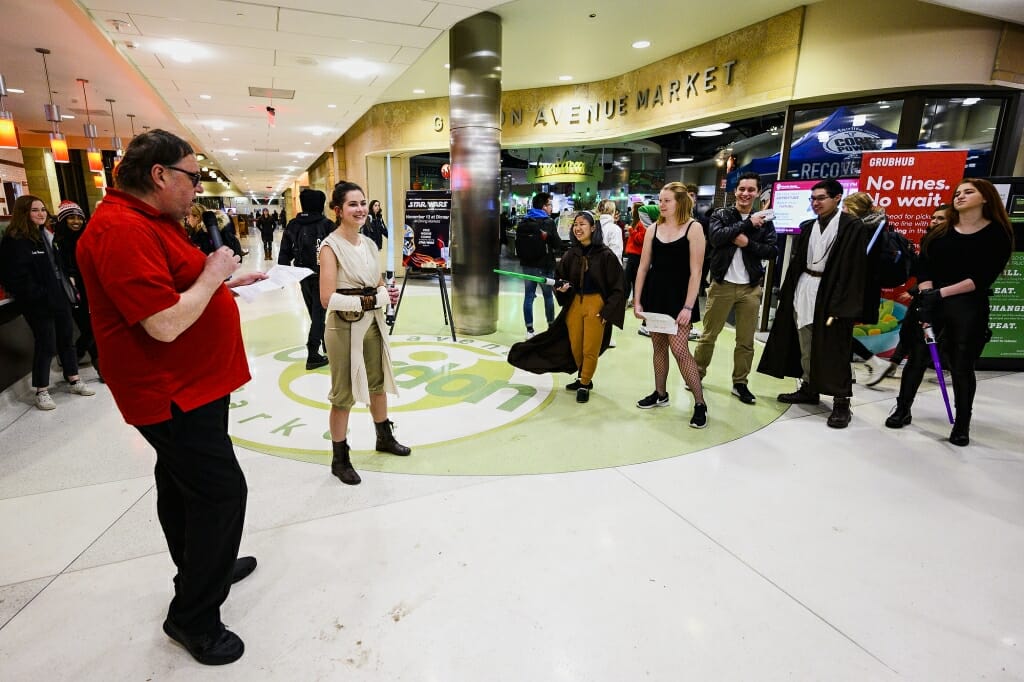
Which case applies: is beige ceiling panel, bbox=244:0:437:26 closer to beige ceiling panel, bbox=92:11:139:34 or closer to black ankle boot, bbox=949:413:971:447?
beige ceiling panel, bbox=92:11:139:34

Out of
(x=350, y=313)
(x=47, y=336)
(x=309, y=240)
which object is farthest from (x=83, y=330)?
(x=350, y=313)

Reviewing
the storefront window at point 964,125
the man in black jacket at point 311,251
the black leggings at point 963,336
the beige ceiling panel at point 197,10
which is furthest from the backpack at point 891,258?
the beige ceiling panel at point 197,10

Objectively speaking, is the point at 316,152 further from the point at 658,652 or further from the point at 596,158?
the point at 658,652

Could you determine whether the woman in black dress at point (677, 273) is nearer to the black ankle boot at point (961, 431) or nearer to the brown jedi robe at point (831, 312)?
the brown jedi robe at point (831, 312)

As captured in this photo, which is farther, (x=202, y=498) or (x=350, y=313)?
(x=350, y=313)

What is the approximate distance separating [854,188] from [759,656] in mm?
5406

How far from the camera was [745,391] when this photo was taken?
414cm

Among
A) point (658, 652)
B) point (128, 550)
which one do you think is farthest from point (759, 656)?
point (128, 550)

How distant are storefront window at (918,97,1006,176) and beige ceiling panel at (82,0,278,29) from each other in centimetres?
650

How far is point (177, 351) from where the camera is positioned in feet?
5.01

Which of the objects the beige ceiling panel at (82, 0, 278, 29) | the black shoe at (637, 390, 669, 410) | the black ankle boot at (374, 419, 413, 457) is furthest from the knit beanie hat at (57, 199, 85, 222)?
the black shoe at (637, 390, 669, 410)

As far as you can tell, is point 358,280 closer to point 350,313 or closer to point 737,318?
point 350,313

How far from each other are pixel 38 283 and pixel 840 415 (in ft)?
19.0

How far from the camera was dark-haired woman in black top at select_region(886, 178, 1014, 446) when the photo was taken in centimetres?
326
